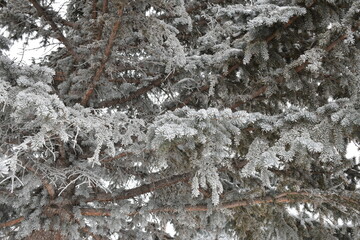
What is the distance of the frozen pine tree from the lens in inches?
95.9

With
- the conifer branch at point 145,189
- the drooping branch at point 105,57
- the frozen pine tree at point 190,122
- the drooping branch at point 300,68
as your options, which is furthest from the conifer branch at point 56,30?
the drooping branch at point 300,68

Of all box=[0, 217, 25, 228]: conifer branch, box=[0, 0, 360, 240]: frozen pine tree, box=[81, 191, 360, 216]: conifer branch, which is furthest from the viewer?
box=[0, 217, 25, 228]: conifer branch

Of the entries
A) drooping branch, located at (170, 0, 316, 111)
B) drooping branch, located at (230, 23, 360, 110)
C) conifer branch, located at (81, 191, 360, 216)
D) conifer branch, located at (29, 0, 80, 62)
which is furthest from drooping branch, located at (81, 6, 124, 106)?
drooping branch, located at (230, 23, 360, 110)

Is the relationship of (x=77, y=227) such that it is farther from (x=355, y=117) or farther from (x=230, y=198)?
(x=355, y=117)

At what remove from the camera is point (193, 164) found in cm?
277

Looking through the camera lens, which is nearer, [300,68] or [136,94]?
[300,68]

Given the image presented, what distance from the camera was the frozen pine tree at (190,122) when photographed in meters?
2.44

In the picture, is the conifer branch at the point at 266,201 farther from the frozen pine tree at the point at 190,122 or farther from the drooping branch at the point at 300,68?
the drooping branch at the point at 300,68

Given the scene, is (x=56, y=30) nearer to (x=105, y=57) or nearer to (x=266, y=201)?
(x=105, y=57)

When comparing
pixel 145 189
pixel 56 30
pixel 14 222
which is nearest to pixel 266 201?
pixel 145 189

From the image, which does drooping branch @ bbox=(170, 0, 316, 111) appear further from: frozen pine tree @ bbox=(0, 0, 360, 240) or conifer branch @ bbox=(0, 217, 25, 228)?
conifer branch @ bbox=(0, 217, 25, 228)

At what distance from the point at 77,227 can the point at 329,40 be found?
3.27m

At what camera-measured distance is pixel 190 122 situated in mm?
2402

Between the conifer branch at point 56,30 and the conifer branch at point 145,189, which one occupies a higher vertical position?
the conifer branch at point 56,30
